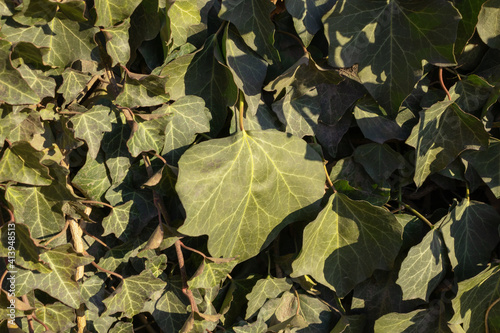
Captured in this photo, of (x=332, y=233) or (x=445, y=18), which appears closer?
(x=445, y=18)

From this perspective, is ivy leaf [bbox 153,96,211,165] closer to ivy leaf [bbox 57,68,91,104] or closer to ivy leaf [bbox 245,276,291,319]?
ivy leaf [bbox 57,68,91,104]

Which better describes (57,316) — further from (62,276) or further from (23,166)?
(23,166)

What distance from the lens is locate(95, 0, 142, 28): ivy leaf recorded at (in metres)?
A: 1.00

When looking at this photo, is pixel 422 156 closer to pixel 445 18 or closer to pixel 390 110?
pixel 390 110

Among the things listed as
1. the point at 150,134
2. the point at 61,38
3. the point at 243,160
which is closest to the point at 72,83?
the point at 61,38

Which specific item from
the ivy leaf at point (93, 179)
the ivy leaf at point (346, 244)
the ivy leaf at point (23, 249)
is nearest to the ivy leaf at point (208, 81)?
the ivy leaf at point (93, 179)

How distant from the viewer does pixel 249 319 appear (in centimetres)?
130

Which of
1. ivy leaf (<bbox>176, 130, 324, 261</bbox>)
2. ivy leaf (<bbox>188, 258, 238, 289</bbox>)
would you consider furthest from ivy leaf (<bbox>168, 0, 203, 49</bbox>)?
ivy leaf (<bbox>188, 258, 238, 289</bbox>)

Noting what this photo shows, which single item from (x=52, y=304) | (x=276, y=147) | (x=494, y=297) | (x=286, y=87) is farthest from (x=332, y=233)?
(x=52, y=304)

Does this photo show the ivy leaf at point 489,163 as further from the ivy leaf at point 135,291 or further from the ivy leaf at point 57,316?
the ivy leaf at point 57,316

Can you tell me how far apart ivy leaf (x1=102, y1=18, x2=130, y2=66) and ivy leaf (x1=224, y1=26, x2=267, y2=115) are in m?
0.23

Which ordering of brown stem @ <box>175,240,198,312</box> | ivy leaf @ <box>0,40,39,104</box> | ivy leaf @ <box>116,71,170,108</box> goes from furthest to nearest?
1. brown stem @ <box>175,240,198,312</box>
2. ivy leaf @ <box>116,71,170,108</box>
3. ivy leaf @ <box>0,40,39,104</box>

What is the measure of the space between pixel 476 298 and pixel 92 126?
1110 mm

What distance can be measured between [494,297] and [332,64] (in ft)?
2.59
